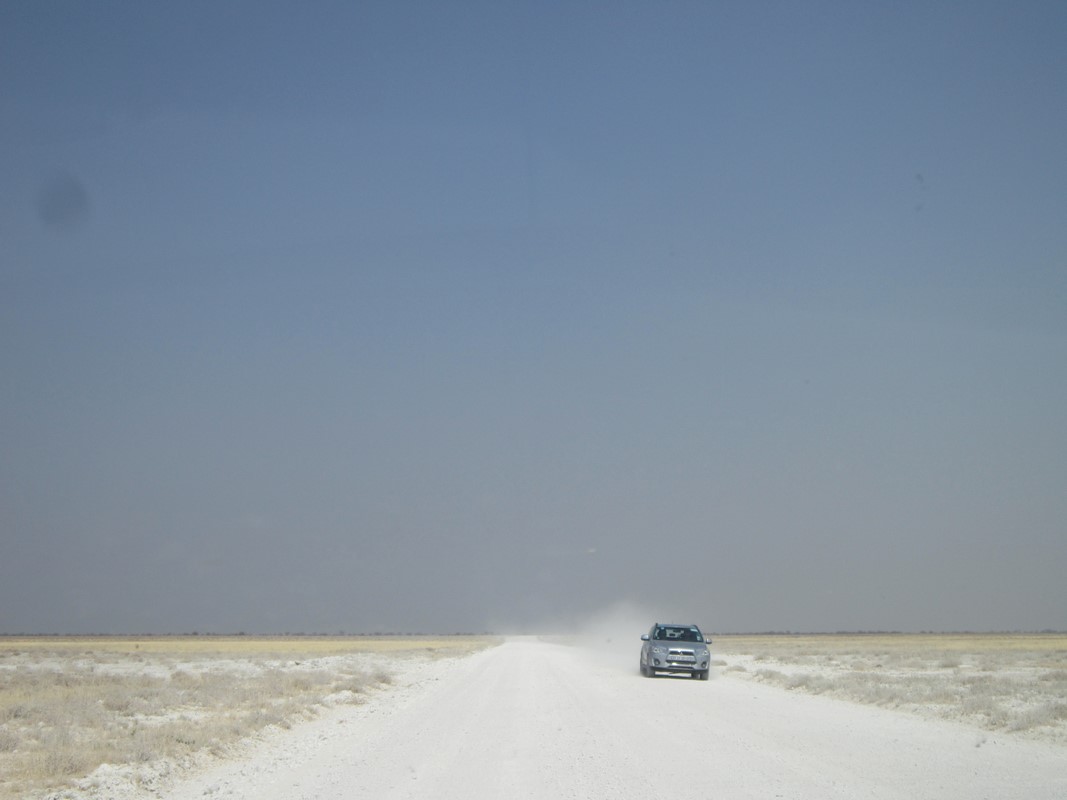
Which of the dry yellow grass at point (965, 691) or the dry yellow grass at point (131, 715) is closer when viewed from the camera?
the dry yellow grass at point (131, 715)

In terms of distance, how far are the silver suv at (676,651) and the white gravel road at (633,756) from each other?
10895 millimetres

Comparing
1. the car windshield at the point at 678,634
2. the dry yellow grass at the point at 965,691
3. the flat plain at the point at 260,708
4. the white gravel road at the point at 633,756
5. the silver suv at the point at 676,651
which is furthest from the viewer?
the car windshield at the point at 678,634

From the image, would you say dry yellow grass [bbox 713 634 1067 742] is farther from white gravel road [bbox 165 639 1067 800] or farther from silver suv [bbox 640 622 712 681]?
silver suv [bbox 640 622 712 681]

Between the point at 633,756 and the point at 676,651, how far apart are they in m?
21.9

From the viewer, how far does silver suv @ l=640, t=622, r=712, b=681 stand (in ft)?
115

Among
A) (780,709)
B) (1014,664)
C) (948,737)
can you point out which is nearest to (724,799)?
(948,737)

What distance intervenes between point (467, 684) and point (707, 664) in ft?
28.9

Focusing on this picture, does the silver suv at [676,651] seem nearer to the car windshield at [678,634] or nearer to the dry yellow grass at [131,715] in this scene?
the car windshield at [678,634]

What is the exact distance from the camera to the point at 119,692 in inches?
1056

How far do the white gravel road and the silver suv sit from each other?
35.7 ft

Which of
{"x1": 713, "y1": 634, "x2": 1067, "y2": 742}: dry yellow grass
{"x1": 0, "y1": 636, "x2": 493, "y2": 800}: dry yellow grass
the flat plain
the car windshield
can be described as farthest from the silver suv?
{"x1": 0, "y1": 636, "x2": 493, "y2": 800}: dry yellow grass

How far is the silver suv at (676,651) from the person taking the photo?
35188mm

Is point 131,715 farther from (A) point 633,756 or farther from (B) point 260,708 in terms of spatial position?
(A) point 633,756

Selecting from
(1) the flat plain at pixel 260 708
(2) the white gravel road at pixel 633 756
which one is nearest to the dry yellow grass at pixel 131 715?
(1) the flat plain at pixel 260 708
